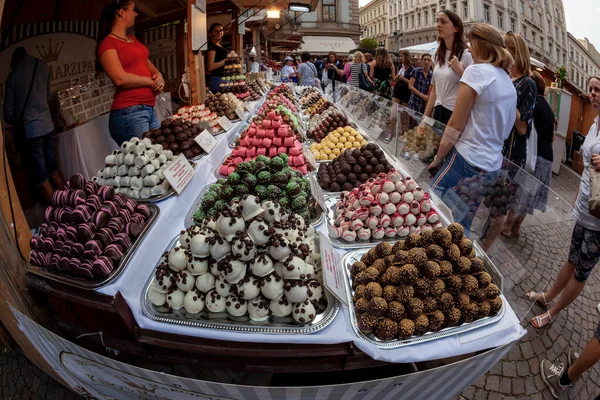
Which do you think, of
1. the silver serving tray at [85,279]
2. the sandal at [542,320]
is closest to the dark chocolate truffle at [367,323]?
the silver serving tray at [85,279]

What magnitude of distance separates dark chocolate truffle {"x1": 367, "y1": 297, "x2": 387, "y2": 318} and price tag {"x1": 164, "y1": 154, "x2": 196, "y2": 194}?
156 centimetres

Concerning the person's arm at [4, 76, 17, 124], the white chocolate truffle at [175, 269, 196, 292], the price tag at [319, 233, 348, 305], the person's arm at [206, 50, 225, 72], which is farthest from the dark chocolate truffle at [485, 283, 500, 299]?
the person's arm at [206, 50, 225, 72]

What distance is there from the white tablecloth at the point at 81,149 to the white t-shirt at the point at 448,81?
3.97 m

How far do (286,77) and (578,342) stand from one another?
1378 centimetres

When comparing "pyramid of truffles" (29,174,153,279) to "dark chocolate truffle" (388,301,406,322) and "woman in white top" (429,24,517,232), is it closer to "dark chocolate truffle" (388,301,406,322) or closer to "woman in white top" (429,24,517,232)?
"dark chocolate truffle" (388,301,406,322)

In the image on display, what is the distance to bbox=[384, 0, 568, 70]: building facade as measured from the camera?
12719 millimetres

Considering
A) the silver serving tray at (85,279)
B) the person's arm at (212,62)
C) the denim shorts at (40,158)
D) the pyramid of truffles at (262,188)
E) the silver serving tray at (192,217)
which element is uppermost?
the person's arm at (212,62)

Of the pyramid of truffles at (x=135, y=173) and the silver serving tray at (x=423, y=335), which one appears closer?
the silver serving tray at (x=423, y=335)

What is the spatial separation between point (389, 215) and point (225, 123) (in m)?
2.72

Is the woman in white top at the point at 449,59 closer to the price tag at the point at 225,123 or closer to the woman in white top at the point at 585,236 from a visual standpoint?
the woman in white top at the point at 585,236

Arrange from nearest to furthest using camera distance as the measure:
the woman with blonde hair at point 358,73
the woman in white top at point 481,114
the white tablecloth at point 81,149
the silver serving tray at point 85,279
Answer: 1. the silver serving tray at point 85,279
2. the woman in white top at point 481,114
3. the white tablecloth at point 81,149
4. the woman with blonde hair at point 358,73

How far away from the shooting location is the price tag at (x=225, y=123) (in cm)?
413

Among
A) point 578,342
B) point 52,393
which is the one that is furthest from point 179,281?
point 578,342

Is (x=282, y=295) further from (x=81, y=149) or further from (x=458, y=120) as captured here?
(x=81, y=149)
